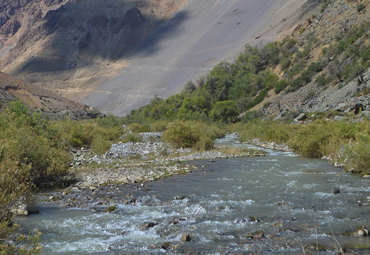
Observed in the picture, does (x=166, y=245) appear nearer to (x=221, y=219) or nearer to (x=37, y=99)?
(x=221, y=219)

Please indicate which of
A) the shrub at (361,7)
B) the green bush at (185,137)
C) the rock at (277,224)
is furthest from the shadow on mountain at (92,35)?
the rock at (277,224)

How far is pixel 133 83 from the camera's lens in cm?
11131

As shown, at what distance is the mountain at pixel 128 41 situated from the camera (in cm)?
10244

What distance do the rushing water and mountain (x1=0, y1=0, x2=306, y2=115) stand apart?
76418mm

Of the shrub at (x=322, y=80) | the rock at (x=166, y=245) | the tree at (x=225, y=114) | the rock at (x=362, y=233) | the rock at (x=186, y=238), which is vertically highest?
the rock at (x=166, y=245)

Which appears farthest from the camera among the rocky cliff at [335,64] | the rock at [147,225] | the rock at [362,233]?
the rocky cliff at [335,64]

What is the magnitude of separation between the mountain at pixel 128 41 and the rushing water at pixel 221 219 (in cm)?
7642

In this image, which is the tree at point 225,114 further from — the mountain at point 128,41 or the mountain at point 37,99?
the mountain at point 128,41

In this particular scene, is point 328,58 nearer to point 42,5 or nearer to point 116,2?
point 116,2

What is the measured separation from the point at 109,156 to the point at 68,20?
150 m

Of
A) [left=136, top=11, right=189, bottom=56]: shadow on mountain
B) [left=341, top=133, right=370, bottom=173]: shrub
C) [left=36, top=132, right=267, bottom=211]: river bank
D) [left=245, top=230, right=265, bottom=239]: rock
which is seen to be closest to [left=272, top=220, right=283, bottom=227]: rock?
[left=245, top=230, right=265, bottom=239]: rock

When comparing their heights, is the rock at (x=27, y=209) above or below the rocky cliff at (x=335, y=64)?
above

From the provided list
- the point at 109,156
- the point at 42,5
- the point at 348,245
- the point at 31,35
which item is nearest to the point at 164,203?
the point at 348,245

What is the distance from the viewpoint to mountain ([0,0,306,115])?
102 meters
